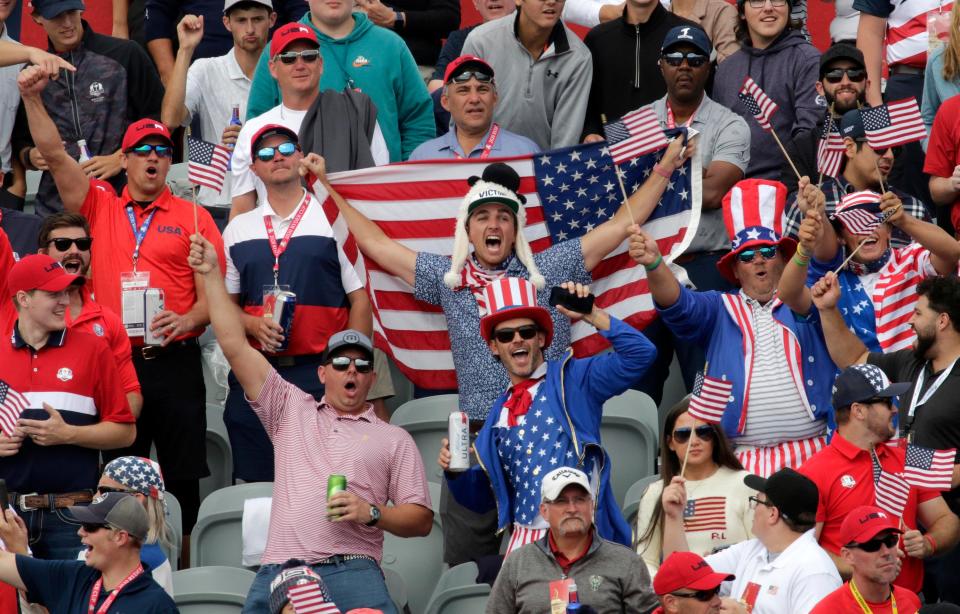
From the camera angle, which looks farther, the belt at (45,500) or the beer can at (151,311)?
the beer can at (151,311)

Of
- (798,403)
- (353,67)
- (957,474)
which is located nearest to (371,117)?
(353,67)

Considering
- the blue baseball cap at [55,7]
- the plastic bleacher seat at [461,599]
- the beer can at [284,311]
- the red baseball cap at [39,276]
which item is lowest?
the plastic bleacher seat at [461,599]

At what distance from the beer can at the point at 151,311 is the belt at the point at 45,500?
1.16 m

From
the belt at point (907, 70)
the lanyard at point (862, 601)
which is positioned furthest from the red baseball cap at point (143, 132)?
the lanyard at point (862, 601)

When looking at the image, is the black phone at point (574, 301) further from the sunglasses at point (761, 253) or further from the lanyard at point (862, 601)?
the lanyard at point (862, 601)

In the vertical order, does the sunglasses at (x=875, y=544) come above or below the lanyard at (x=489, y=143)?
below

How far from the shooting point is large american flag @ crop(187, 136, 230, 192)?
30.1ft

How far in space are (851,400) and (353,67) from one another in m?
4.10

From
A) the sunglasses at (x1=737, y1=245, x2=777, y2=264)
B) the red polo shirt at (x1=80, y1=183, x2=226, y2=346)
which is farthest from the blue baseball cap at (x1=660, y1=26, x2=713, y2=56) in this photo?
the red polo shirt at (x1=80, y1=183, x2=226, y2=346)

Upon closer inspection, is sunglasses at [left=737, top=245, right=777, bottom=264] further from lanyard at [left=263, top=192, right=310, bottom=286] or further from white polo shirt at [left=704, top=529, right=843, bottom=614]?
lanyard at [left=263, top=192, right=310, bottom=286]

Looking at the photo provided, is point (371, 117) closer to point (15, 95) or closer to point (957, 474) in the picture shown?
Answer: point (15, 95)

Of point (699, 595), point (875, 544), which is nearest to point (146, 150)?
point (699, 595)

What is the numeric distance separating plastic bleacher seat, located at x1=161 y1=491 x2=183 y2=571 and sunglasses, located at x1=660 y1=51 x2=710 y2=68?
3565 mm

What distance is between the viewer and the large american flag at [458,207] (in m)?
9.62
